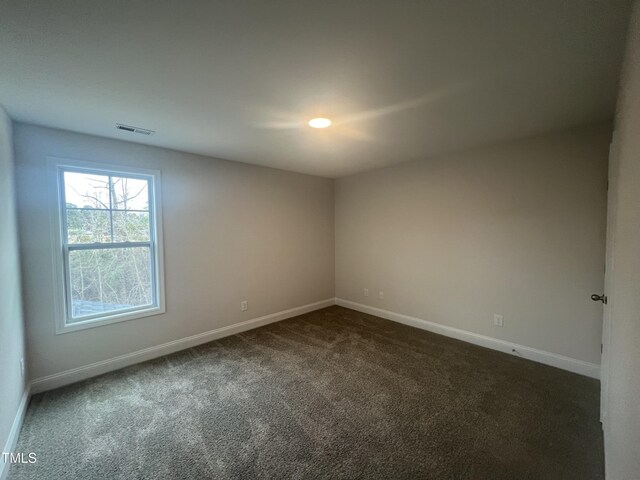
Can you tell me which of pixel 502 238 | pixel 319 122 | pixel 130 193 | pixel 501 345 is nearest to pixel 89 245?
pixel 130 193

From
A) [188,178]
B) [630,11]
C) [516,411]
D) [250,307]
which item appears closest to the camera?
[630,11]

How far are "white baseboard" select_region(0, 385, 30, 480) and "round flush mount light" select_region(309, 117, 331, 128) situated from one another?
3026 millimetres

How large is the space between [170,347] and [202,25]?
3193 mm

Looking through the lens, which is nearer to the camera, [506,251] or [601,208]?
[601,208]

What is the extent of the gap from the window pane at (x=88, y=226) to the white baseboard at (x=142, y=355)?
1.25m

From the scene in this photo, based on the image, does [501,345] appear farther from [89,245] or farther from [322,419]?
[89,245]

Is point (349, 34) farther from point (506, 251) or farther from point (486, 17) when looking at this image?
point (506, 251)

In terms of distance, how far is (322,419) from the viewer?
80.2 inches

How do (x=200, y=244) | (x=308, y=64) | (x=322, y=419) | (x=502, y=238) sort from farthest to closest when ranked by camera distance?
1. (x=200, y=244)
2. (x=502, y=238)
3. (x=322, y=419)
4. (x=308, y=64)

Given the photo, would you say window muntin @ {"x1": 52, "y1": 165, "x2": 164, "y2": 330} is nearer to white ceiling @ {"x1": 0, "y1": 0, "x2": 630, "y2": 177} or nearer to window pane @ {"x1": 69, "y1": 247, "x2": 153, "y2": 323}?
window pane @ {"x1": 69, "y1": 247, "x2": 153, "y2": 323}

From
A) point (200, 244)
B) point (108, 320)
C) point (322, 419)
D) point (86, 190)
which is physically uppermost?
point (86, 190)

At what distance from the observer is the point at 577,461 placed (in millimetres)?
1660

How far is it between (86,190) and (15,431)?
200 centimetres

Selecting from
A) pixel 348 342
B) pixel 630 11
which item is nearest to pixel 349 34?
pixel 630 11
